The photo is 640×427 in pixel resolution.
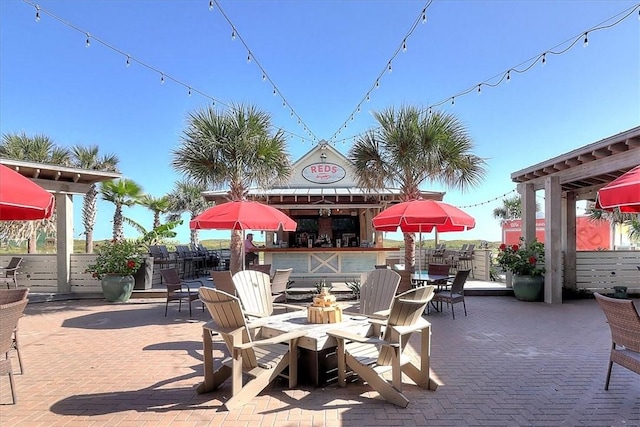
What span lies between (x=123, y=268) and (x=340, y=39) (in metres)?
9.11

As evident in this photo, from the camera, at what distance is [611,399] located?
12.4 ft

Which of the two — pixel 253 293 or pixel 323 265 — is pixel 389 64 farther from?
pixel 253 293

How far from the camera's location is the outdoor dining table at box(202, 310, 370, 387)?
3.98m

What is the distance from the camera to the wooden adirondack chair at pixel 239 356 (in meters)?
3.63

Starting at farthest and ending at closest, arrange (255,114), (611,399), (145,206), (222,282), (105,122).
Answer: (145,206), (105,122), (255,114), (222,282), (611,399)

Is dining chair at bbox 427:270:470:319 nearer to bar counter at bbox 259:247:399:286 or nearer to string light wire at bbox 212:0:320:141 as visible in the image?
bar counter at bbox 259:247:399:286

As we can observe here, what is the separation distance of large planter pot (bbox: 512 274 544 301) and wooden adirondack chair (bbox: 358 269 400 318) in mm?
6296

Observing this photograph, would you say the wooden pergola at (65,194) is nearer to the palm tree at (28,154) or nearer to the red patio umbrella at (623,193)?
the palm tree at (28,154)

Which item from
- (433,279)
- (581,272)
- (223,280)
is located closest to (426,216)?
(433,279)

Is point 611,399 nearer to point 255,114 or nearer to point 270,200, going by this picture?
point 255,114

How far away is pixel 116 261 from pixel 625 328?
10.1 metres

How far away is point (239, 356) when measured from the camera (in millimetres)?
3646

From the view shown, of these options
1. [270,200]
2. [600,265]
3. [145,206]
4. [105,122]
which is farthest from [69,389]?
[145,206]

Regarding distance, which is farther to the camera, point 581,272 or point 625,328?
point 581,272
